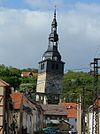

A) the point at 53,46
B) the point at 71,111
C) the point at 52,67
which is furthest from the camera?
the point at 52,67

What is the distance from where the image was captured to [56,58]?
18775cm

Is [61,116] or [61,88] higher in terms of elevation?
[61,88]

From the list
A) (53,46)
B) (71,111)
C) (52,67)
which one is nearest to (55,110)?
(71,111)

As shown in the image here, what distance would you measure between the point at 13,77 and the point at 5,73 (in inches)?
164

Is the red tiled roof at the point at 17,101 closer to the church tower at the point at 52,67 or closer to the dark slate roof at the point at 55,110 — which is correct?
the dark slate roof at the point at 55,110

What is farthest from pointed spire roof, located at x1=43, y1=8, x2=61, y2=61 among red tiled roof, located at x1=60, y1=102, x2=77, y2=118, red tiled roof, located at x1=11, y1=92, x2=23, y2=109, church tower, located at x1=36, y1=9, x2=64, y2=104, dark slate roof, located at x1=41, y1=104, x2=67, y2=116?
red tiled roof, located at x1=11, y1=92, x2=23, y2=109

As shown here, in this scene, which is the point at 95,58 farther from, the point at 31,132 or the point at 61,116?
the point at 61,116

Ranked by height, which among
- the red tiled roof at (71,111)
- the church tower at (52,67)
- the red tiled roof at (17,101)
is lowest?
the red tiled roof at (17,101)

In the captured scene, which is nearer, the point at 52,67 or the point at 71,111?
the point at 71,111

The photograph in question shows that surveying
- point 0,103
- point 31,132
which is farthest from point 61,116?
point 0,103

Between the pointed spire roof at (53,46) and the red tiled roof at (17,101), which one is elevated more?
the pointed spire roof at (53,46)

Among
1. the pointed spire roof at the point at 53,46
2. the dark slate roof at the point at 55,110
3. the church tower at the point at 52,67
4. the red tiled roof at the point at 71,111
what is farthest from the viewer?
the church tower at the point at 52,67

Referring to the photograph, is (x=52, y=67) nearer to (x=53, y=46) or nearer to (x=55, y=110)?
(x=53, y=46)

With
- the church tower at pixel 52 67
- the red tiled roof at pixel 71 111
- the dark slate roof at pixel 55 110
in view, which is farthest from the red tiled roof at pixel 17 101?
the church tower at pixel 52 67
